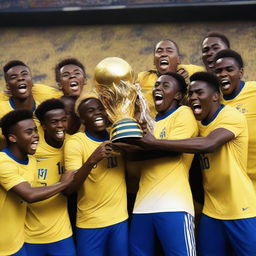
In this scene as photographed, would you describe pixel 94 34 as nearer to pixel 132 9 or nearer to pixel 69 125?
pixel 132 9

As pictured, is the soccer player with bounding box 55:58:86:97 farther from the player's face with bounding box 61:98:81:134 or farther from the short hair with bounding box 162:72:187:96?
the short hair with bounding box 162:72:187:96

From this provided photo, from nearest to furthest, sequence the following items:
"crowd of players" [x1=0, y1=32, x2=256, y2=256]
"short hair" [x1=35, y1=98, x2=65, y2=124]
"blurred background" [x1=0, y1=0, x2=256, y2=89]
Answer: "crowd of players" [x1=0, y1=32, x2=256, y2=256] → "short hair" [x1=35, y1=98, x2=65, y2=124] → "blurred background" [x1=0, y1=0, x2=256, y2=89]

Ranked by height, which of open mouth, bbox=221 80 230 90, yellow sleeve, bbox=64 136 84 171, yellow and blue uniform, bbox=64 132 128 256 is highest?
open mouth, bbox=221 80 230 90

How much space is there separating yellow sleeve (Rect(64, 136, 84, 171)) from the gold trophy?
0.49 m

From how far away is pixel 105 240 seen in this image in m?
4.96

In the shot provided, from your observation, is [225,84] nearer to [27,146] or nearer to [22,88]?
[27,146]

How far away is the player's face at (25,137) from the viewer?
478cm

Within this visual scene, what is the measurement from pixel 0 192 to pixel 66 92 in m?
1.75

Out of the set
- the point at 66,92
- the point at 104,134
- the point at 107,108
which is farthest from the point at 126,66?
the point at 66,92

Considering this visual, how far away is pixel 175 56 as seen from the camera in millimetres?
6137

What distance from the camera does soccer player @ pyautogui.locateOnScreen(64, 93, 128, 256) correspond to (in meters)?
4.92

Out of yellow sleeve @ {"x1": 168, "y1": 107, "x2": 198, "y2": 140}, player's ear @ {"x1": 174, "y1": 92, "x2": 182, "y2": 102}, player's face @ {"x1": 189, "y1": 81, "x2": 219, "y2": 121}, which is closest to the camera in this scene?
yellow sleeve @ {"x1": 168, "y1": 107, "x2": 198, "y2": 140}

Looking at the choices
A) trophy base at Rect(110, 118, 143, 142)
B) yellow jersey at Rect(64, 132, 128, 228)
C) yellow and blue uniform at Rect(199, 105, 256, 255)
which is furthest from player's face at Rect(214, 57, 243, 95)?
yellow jersey at Rect(64, 132, 128, 228)

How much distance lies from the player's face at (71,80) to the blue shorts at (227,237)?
218cm
